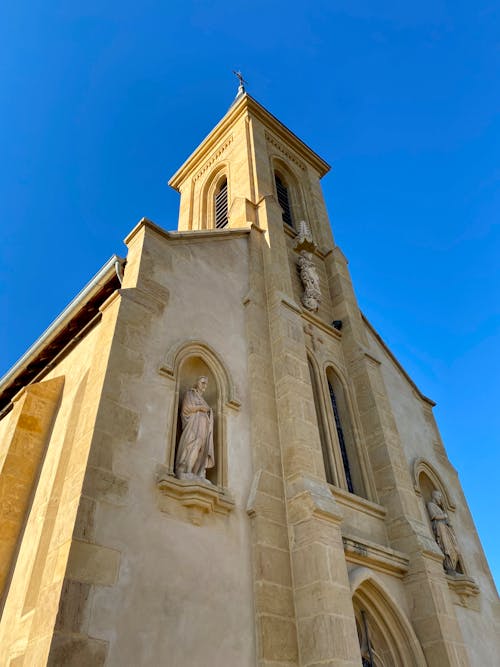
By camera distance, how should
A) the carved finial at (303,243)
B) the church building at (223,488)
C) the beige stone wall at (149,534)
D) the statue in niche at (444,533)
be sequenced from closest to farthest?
the beige stone wall at (149,534) → the church building at (223,488) → the statue in niche at (444,533) → the carved finial at (303,243)

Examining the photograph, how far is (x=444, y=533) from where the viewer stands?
11.7m

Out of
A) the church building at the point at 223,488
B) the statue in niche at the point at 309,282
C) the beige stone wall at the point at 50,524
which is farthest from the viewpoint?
the statue in niche at the point at 309,282

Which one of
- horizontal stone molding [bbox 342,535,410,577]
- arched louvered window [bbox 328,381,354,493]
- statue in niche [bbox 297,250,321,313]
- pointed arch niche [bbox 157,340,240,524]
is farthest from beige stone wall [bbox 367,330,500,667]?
pointed arch niche [bbox 157,340,240,524]

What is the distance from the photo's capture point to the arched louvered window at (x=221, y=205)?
1797 cm

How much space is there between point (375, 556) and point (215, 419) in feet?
12.0

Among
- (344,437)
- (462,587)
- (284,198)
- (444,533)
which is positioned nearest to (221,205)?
(284,198)

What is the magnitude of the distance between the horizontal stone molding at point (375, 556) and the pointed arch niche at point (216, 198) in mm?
11446

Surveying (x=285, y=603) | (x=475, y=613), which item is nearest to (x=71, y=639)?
(x=285, y=603)

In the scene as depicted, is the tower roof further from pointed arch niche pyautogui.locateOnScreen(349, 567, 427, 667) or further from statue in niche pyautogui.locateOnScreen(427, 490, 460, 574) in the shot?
pointed arch niche pyautogui.locateOnScreen(349, 567, 427, 667)

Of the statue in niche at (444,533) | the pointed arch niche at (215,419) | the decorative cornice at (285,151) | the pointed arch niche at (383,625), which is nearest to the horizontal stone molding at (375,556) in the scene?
the pointed arch niche at (383,625)

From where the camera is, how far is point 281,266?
13.0 metres

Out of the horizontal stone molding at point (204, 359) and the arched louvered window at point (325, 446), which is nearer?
the horizontal stone molding at point (204, 359)

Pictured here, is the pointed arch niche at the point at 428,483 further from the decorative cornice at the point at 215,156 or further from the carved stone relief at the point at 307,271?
the decorative cornice at the point at 215,156

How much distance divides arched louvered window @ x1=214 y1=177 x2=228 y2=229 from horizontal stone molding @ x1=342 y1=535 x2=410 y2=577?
1142cm
